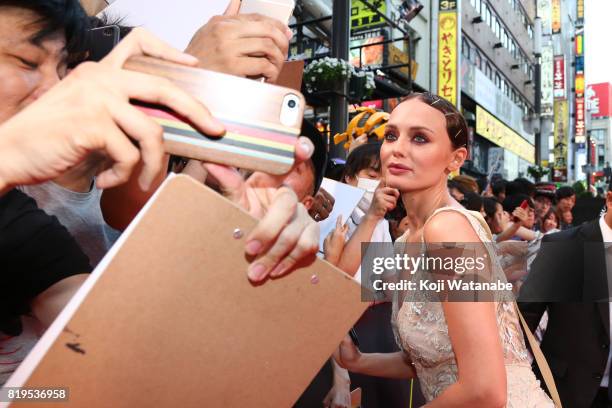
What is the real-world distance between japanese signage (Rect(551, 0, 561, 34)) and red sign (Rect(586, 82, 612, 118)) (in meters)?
43.7

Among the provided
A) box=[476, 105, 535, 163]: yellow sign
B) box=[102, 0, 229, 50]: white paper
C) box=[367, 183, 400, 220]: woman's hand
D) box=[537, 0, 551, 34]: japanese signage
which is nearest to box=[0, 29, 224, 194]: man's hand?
box=[102, 0, 229, 50]: white paper

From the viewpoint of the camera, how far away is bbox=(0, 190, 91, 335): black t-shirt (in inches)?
31.5

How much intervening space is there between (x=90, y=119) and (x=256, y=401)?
0.47m

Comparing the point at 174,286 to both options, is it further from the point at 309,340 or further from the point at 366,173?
the point at 366,173

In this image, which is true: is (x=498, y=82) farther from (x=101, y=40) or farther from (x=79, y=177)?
(x=79, y=177)

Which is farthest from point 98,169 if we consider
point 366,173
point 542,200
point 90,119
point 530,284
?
point 542,200

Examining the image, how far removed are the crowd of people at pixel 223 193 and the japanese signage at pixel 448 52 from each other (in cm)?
1519

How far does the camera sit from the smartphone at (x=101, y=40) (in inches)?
42.7

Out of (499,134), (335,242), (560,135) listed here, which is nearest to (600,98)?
(560,135)

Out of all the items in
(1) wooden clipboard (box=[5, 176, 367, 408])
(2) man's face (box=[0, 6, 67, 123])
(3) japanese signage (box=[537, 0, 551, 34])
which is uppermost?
(3) japanese signage (box=[537, 0, 551, 34])

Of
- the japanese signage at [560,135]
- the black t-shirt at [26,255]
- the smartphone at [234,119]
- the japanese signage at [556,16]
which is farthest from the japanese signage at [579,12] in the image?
the black t-shirt at [26,255]

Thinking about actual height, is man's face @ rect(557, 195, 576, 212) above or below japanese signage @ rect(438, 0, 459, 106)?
below

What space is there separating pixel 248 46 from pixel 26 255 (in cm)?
53

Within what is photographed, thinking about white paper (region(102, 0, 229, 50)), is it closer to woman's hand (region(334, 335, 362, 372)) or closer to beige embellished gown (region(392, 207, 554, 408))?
beige embellished gown (region(392, 207, 554, 408))
